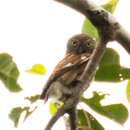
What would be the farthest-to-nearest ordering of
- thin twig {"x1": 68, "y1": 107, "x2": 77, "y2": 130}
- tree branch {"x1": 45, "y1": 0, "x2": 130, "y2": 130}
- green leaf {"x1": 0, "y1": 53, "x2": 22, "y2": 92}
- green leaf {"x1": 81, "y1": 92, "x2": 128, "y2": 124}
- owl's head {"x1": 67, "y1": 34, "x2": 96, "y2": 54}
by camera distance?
owl's head {"x1": 67, "y1": 34, "x2": 96, "y2": 54} < green leaf {"x1": 81, "y1": 92, "x2": 128, "y2": 124} < green leaf {"x1": 0, "y1": 53, "x2": 22, "y2": 92} < thin twig {"x1": 68, "y1": 107, "x2": 77, "y2": 130} < tree branch {"x1": 45, "y1": 0, "x2": 130, "y2": 130}

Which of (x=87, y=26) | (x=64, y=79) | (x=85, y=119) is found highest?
(x=87, y=26)

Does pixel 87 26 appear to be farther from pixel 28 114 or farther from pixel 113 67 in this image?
pixel 28 114

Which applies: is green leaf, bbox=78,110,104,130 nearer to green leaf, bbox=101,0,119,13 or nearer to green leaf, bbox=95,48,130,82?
green leaf, bbox=95,48,130,82

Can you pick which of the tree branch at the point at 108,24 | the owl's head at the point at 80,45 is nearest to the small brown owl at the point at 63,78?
the owl's head at the point at 80,45

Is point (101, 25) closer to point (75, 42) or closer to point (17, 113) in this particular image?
point (17, 113)

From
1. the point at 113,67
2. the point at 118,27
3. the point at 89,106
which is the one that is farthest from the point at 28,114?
the point at 118,27

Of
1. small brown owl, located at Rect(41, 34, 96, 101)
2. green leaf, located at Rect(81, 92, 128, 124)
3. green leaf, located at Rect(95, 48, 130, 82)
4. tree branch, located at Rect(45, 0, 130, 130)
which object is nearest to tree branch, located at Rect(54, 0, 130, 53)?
tree branch, located at Rect(45, 0, 130, 130)
